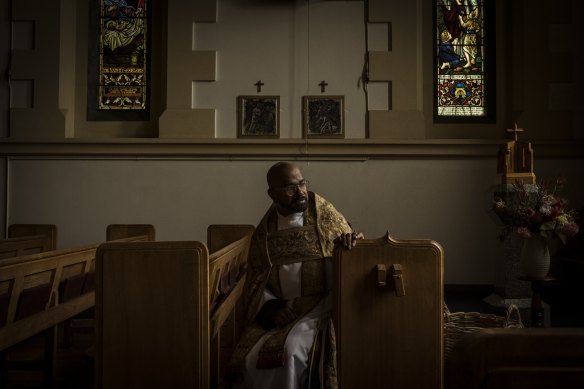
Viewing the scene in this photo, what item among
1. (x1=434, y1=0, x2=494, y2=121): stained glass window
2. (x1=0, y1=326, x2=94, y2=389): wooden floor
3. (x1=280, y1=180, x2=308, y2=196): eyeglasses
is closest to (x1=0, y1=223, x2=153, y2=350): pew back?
(x1=0, y1=326, x2=94, y2=389): wooden floor

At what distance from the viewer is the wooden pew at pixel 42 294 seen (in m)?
2.77

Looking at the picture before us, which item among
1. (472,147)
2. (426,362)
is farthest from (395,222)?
(426,362)

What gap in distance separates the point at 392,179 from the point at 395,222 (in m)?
0.59

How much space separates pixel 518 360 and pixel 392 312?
1.69m

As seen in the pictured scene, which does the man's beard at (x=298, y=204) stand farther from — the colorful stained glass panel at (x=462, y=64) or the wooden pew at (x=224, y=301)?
the colorful stained glass panel at (x=462, y=64)

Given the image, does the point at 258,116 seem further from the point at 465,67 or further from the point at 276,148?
the point at 465,67

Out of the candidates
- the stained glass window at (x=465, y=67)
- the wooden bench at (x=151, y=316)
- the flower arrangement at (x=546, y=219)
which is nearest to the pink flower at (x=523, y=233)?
the flower arrangement at (x=546, y=219)

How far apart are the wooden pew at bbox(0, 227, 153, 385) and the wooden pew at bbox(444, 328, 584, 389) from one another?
2.62 m

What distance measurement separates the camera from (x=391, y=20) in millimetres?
6676

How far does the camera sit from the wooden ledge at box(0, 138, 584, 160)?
6.55 metres

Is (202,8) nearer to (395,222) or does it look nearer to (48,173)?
(48,173)

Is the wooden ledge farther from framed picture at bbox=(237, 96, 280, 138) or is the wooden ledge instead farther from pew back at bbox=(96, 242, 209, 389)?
pew back at bbox=(96, 242, 209, 389)

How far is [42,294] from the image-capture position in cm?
315

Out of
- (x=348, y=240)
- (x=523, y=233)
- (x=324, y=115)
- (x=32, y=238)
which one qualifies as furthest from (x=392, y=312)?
(x=324, y=115)
